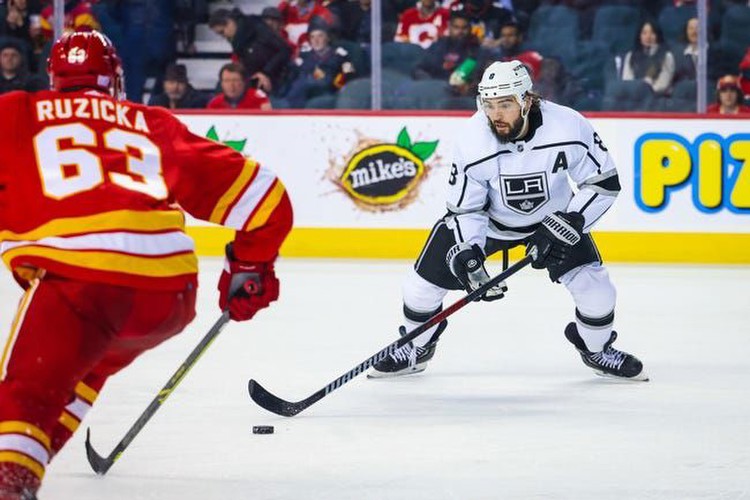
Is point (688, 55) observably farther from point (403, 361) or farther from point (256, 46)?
point (403, 361)

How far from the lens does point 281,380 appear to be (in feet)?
15.1

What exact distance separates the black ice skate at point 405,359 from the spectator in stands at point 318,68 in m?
3.03

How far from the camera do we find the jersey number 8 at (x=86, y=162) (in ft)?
8.75

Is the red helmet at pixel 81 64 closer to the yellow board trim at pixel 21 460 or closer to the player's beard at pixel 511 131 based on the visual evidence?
the yellow board trim at pixel 21 460

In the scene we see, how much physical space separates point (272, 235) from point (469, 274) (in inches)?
59.7

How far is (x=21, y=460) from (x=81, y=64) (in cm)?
75

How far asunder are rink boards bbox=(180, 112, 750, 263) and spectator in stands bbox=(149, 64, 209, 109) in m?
0.18

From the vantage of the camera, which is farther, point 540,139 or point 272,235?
point 540,139

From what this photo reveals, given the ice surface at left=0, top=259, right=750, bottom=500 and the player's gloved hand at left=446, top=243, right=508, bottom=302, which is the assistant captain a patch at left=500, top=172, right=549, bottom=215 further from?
the ice surface at left=0, top=259, right=750, bottom=500

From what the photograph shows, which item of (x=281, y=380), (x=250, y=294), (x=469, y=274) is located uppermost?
(x=250, y=294)

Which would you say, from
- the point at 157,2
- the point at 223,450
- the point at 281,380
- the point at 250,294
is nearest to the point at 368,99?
the point at 157,2

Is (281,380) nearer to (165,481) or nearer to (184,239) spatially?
(165,481)

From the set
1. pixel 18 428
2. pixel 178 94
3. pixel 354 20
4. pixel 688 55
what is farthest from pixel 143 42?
pixel 18 428

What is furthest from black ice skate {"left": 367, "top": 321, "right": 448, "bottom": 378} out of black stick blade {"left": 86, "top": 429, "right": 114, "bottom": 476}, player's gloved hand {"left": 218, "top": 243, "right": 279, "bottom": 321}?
player's gloved hand {"left": 218, "top": 243, "right": 279, "bottom": 321}
